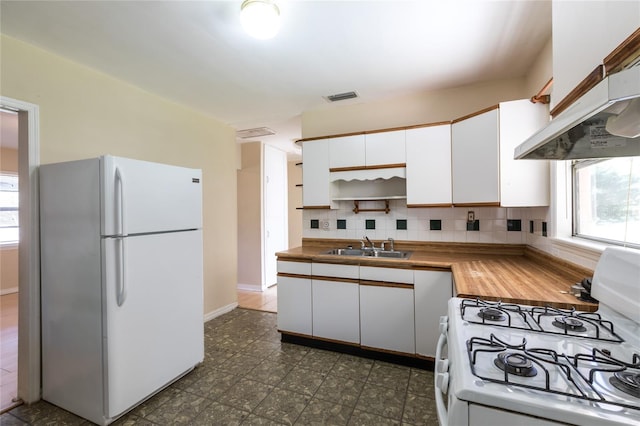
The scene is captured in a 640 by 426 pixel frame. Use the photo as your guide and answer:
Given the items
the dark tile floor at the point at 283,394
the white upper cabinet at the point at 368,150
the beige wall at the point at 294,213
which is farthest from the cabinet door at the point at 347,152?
the beige wall at the point at 294,213

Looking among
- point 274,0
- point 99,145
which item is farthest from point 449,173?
point 99,145

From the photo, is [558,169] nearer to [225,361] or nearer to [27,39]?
[225,361]

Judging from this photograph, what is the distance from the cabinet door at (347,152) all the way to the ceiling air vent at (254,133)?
144cm

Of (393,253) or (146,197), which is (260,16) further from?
(393,253)

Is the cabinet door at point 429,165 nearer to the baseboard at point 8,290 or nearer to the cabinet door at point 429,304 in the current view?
the cabinet door at point 429,304

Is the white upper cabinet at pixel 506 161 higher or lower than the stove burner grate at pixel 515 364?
higher

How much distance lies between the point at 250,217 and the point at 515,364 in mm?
4333

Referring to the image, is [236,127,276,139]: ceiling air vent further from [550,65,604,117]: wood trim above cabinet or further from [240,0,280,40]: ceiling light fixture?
[550,65,604,117]: wood trim above cabinet

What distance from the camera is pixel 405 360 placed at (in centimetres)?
240

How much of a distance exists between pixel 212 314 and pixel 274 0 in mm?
3293

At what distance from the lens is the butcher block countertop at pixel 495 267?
4.57ft

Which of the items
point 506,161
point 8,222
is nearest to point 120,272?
point 506,161

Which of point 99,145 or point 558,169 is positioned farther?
point 99,145

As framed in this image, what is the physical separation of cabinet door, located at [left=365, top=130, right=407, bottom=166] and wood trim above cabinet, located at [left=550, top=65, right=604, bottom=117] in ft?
4.91
